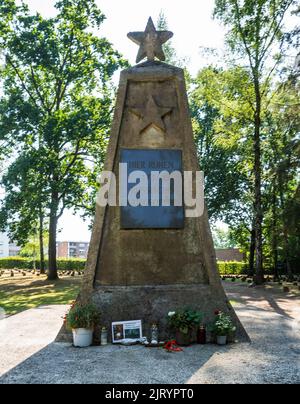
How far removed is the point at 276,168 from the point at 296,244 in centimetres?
943

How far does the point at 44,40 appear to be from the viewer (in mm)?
24469

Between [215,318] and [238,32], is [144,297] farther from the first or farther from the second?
[238,32]

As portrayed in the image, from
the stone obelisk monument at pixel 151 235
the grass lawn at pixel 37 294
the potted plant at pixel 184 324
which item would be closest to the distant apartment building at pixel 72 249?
the grass lawn at pixel 37 294

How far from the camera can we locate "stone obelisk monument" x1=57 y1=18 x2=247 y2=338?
7.38 meters

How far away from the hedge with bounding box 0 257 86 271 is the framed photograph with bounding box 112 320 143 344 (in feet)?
115

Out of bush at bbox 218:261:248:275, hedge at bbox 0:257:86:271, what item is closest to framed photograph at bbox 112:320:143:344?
bush at bbox 218:261:248:275

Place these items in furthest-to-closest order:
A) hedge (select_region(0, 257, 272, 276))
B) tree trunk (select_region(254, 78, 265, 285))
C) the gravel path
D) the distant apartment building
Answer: the distant apartment building, hedge (select_region(0, 257, 272, 276)), tree trunk (select_region(254, 78, 265, 285)), the gravel path

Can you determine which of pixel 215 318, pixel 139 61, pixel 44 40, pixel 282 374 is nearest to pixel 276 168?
pixel 139 61

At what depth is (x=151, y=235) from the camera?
777cm

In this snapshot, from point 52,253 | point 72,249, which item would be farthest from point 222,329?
point 72,249

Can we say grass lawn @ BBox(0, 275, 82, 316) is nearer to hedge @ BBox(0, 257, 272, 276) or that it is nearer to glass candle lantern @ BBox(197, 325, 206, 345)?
glass candle lantern @ BBox(197, 325, 206, 345)

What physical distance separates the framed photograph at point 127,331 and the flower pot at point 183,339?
71 cm

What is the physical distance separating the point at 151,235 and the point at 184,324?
74.3 inches

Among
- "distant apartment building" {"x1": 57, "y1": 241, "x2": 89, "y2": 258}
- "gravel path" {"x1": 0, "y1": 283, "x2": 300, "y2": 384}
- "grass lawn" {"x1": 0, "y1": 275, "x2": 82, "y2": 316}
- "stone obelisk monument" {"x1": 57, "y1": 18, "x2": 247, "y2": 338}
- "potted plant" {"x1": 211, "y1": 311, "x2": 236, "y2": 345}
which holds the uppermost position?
"stone obelisk monument" {"x1": 57, "y1": 18, "x2": 247, "y2": 338}
